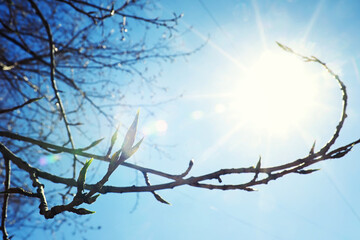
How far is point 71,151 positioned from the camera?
1390 mm

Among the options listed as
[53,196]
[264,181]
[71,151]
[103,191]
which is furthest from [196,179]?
[53,196]

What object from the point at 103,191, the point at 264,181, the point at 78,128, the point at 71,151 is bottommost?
the point at 264,181

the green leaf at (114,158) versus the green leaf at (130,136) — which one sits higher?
the green leaf at (114,158)

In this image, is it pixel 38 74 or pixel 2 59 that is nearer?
pixel 2 59

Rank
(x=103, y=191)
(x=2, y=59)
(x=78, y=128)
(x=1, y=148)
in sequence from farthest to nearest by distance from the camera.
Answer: (x=78, y=128) < (x=2, y=59) < (x=1, y=148) < (x=103, y=191)

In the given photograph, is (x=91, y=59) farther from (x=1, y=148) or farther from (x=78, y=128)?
(x=1, y=148)

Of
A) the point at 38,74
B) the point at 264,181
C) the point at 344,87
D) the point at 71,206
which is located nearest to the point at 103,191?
the point at 71,206

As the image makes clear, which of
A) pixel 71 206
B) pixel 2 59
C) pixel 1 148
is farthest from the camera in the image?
pixel 2 59

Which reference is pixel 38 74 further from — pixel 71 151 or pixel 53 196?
pixel 71 151

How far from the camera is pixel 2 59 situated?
3.80 meters

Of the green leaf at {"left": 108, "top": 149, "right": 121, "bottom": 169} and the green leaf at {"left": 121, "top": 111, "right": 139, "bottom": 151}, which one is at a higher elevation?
the green leaf at {"left": 108, "top": 149, "right": 121, "bottom": 169}

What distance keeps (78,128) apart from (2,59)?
155 cm

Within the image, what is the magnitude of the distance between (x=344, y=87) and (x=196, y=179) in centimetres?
58

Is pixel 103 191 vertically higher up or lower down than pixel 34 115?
lower down
